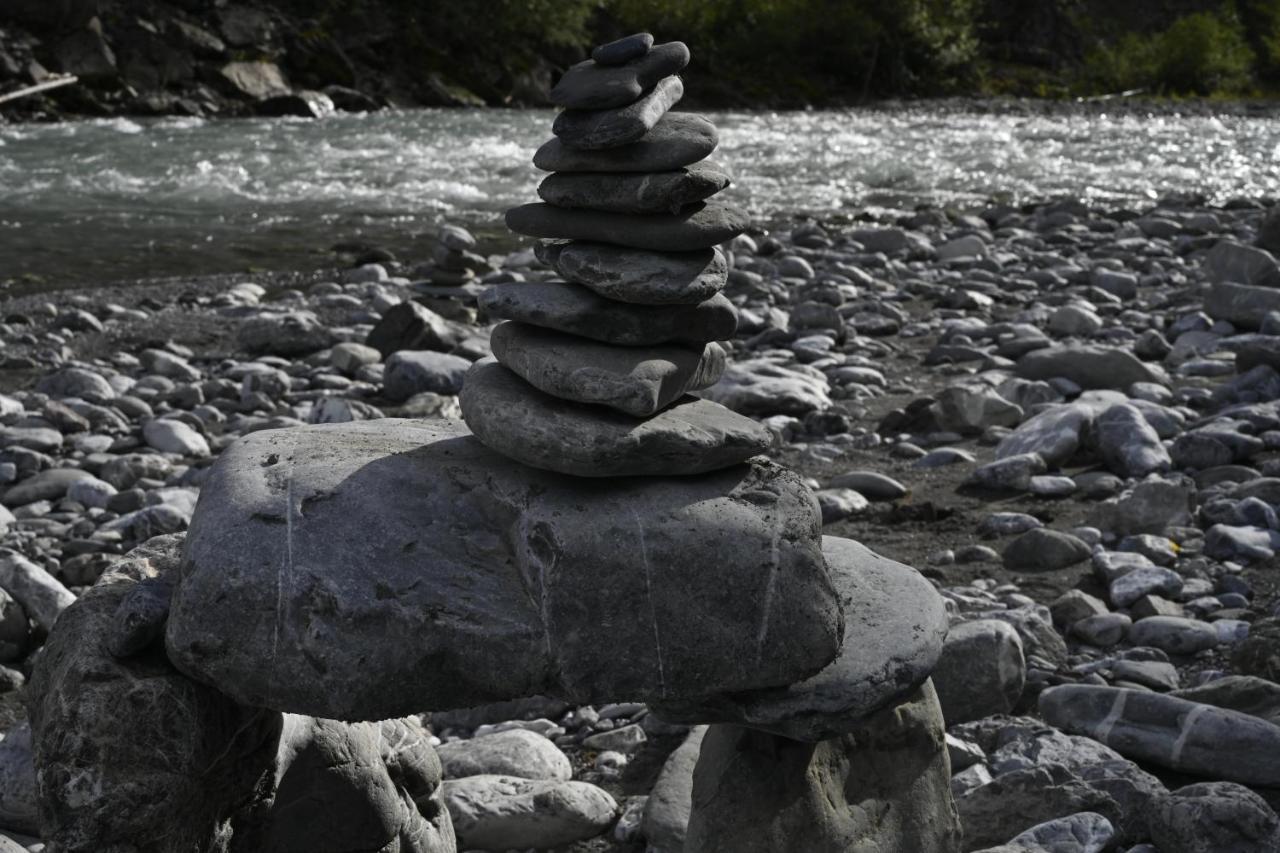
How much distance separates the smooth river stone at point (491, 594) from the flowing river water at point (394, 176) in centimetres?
1010

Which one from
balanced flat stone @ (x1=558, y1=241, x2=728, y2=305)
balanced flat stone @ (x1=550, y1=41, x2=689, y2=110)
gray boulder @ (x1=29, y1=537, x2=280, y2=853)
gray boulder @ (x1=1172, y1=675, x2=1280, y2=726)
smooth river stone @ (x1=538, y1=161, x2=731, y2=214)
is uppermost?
balanced flat stone @ (x1=550, y1=41, x2=689, y2=110)

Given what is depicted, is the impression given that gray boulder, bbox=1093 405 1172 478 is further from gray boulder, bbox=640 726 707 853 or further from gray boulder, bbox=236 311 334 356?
gray boulder, bbox=236 311 334 356

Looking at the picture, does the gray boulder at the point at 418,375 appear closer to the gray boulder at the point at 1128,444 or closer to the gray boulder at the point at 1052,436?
the gray boulder at the point at 1052,436

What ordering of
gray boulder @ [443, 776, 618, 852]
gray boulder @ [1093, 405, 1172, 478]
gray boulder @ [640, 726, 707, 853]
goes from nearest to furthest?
gray boulder @ [640, 726, 707, 853]
gray boulder @ [443, 776, 618, 852]
gray boulder @ [1093, 405, 1172, 478]

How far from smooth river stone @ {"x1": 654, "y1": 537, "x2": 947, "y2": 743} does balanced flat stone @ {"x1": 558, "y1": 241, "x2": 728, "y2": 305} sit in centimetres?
83

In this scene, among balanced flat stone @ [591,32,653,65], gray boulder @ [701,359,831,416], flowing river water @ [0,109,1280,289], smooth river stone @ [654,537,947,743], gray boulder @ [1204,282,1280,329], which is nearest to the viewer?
smooth river stone @ [654,537,947,743]

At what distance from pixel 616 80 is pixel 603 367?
69 cm

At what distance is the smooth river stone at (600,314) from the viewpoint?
3445 mm

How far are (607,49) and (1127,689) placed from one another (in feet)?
8.03

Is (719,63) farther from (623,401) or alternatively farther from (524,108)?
(623,401)

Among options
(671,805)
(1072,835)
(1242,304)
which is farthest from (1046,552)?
(1242,304)

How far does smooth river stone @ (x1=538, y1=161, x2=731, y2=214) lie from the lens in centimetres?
339

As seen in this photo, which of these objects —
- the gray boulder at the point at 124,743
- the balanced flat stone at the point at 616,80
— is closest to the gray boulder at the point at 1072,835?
the gray boulder at the point at 124,743

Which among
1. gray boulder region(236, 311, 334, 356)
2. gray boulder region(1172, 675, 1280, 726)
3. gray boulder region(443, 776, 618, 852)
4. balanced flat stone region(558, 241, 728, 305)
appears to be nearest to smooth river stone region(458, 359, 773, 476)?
balanced flat stone region(558, 241, 728, 305)
